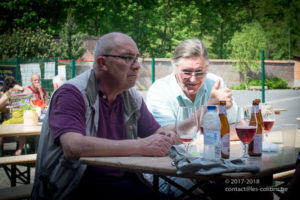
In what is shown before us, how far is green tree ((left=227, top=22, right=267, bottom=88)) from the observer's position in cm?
3238

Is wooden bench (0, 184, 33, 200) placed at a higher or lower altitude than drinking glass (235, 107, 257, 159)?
lower

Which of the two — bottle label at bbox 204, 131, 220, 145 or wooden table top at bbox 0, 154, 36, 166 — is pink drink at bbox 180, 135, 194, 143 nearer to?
bottle label at bbox 204, 131, 220, 145

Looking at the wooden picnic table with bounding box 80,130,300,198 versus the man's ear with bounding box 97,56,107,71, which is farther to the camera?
the man's ear with bounding box 97,56,107,71

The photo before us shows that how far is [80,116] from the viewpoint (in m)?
2.11

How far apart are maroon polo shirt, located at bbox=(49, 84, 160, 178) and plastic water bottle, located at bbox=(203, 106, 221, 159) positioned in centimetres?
64

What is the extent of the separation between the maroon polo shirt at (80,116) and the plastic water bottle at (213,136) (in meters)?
0.64

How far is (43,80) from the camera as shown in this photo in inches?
592

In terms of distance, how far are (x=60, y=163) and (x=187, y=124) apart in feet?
2.51

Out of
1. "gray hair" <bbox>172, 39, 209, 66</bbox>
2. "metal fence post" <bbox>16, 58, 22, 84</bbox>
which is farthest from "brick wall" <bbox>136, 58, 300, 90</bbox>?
"gray hair" <bbox>172, 39, 209, 66</bbox>

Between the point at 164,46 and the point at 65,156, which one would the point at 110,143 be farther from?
the point at 164,46

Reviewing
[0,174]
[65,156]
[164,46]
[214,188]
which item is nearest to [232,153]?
[214,188]

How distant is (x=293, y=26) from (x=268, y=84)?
13.8m

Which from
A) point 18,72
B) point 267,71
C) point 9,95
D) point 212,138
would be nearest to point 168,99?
point 212,138

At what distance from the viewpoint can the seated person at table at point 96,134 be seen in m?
2.00
